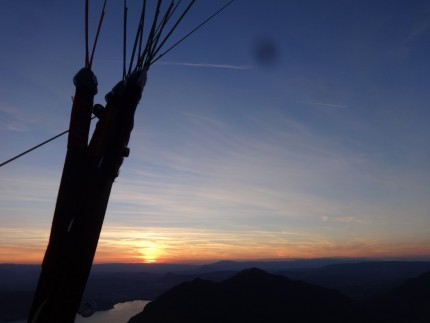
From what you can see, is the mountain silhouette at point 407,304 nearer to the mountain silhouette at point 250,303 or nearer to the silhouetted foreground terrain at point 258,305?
the silhouetted foreground terrain at point 258,305

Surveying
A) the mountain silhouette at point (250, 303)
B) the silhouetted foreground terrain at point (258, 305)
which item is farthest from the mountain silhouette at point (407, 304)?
the mountain silhouette at point (250, 303)

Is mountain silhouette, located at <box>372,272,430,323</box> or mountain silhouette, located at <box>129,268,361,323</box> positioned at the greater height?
mountain silhouette, located at <box>129,268,361,323</box>

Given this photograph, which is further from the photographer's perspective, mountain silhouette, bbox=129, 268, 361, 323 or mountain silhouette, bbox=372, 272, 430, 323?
mountain silhouette, bbox=372, 272, 430, 323

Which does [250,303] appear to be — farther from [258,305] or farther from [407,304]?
[407,304]

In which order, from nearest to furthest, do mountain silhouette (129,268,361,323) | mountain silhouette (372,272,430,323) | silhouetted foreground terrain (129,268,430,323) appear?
mountain silhouette (129,268,361,323) → silhouetted foreground terrain (129,268,430,323) → mountain silhouette (372,272,430,323)

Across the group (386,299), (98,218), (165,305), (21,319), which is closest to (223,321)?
(165,305)

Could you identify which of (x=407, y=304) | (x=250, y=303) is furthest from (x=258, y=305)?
(x=407, y=304)

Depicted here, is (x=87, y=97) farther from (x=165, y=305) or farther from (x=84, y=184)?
(x=165, y=305)

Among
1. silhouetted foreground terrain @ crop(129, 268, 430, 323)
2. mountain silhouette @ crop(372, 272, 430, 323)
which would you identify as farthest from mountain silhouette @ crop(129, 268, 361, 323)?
mountain silhouette @ crop(372, 272, 430, 323)

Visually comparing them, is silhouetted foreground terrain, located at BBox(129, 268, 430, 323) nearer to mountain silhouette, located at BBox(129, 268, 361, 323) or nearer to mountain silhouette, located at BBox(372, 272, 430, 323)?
mountain silhouette, located at BBox(129, 268, 361, 323)
